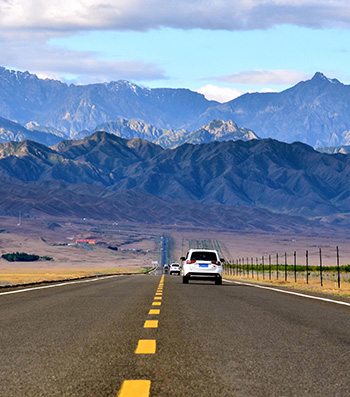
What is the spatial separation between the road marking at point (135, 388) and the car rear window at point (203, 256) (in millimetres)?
28747

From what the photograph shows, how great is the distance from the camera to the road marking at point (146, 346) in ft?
28.6

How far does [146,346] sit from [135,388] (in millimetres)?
2845

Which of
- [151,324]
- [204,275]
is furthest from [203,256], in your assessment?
[151,324]

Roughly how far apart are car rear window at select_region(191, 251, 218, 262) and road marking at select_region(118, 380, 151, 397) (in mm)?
28747

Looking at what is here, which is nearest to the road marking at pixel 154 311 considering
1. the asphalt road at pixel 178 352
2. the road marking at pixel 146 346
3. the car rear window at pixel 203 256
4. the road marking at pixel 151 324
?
the asphalt road at pixel 178 352

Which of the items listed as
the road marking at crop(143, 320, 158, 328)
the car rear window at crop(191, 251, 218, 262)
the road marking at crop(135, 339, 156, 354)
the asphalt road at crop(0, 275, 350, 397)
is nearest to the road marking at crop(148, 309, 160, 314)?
the asphalt road at crop(0, 275, 350, 397)

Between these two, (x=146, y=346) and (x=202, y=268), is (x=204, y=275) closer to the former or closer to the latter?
(x=202, y=268)

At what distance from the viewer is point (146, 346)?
9.18 m

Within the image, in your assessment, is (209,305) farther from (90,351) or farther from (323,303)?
(90,351)

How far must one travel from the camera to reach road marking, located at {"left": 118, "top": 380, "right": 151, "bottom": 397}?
6.09 meters

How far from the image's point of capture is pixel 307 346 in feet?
31.2

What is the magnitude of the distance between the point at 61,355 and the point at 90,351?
465mm

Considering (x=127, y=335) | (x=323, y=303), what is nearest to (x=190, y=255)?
(x=323, y=303)

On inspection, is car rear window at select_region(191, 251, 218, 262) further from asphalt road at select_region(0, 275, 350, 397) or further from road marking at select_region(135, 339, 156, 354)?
road marking at select_region(135, 339, 156, 354)
